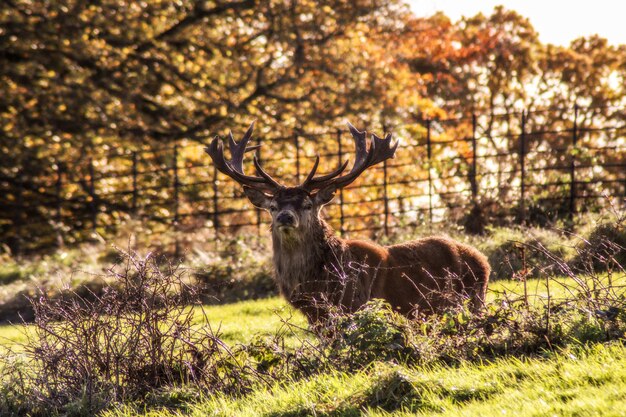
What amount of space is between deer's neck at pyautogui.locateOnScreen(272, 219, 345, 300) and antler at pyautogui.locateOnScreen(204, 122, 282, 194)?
0.72m

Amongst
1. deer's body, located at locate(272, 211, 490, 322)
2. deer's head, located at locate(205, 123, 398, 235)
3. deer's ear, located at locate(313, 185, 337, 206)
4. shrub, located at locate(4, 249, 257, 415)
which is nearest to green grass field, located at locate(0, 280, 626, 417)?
shrub, located at locate(4, 249, 257, 415)

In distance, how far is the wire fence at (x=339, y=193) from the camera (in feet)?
57.6

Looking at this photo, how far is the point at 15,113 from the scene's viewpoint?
19.9m

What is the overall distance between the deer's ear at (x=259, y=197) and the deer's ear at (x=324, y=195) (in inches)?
20.2

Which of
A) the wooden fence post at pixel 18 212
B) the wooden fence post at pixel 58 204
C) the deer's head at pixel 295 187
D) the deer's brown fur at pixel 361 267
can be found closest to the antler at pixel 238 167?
the deer's head at pixel 295 187

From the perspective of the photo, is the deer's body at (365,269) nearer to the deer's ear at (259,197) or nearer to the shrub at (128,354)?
the deer's ear at (259,197)

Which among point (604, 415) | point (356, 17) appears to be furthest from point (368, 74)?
point (604, 415)

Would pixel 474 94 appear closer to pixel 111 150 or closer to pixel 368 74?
pixel 368 74

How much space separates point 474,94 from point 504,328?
25831 millimetres

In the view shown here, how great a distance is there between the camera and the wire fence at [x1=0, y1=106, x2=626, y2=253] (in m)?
17.6

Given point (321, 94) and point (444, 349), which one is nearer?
A: point (444, 349)

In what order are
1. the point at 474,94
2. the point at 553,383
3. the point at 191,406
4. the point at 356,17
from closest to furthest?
the point at 553,383 → the point at 191,406 → the point at 356,17 → the point at 474,94

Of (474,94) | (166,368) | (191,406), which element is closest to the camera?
(191,406)

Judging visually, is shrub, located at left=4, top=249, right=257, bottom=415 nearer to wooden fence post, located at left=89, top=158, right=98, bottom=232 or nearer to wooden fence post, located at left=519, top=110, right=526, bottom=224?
wooden fence post, located at left=519, top=110, right=526, bottom=224
